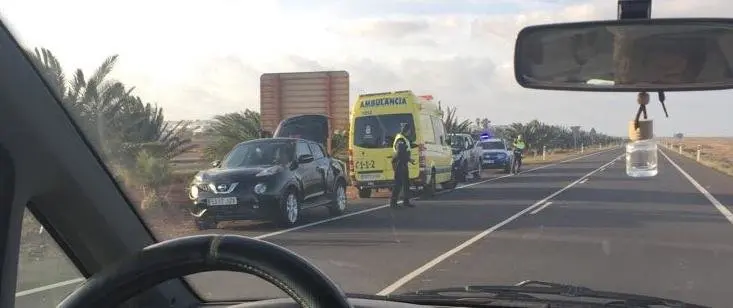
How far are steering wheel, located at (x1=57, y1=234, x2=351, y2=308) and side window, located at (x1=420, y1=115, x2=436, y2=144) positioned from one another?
6.50 m

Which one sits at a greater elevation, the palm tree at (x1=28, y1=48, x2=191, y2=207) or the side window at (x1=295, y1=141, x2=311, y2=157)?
the palm tree at (x1=28, y1=48, x2=191, y2=207)

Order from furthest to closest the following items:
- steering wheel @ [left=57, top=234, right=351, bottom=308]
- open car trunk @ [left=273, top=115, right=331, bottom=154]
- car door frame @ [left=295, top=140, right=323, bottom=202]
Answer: car door frame @ [left=295, top=140, right=323, bottom=202]
open car trunk @ [left=273, top=115, right=331, bottom=154]
steering wheel @ [left=57, top=234, right=351, bottom=308]

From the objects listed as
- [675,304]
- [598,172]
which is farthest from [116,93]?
[598,172]

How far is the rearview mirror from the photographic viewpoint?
9.77ft

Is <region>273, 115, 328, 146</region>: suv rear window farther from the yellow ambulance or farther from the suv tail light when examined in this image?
the suv tail light

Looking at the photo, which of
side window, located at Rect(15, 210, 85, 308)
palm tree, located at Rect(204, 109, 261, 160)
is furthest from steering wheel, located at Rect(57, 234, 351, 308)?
palm tree, located at Rect(204, 109, 261, 160)

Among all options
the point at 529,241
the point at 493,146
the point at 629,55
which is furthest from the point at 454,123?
the point at 493,146

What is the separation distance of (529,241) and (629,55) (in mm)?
4198

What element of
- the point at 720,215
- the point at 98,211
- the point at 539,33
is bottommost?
the point at 720,215

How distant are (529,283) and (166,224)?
2034 millimetres

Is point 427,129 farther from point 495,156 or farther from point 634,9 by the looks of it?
point 634,9

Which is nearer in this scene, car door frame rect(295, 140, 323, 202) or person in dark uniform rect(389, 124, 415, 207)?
car door frame rect(295, 140, 323, 202)

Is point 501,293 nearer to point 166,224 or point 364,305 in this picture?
point 364,305

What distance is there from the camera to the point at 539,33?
3189mm
